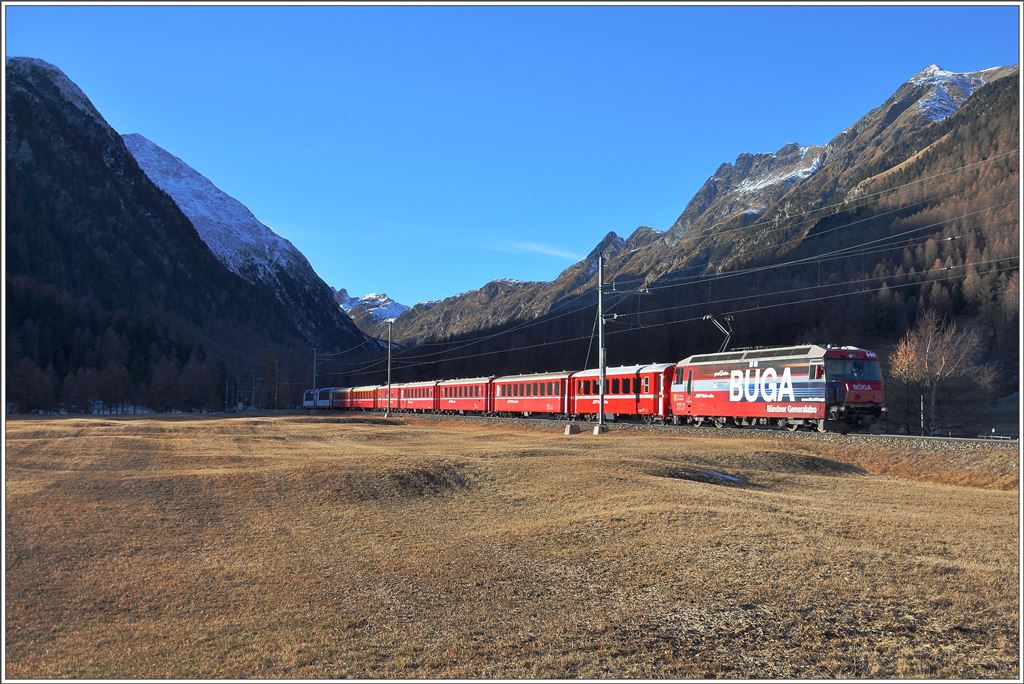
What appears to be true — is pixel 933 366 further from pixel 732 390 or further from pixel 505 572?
pixel 505 572

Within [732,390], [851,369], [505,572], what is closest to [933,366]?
[732,390]

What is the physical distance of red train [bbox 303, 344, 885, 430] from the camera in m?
37.0

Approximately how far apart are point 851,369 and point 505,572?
28.4m

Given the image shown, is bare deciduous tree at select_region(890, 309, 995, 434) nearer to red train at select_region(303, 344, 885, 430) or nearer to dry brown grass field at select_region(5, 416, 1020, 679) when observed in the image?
red train at select_region(303, 344, 885, 430)

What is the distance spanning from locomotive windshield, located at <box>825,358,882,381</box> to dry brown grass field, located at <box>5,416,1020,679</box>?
9.31 metres

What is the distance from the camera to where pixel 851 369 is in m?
37.1

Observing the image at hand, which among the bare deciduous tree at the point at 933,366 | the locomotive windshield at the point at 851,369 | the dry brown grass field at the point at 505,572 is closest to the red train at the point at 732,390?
the locomotive windshield at the point at 851,369

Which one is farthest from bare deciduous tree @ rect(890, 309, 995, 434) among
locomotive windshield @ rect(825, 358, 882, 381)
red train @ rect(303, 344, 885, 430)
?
locomotive windshield @ rect(825, 358, 882, 381)

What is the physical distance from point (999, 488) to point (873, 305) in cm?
13798

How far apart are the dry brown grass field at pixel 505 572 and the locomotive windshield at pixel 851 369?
9.31 m

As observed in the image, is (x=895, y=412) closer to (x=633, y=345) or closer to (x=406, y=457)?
(x=406, y=457)

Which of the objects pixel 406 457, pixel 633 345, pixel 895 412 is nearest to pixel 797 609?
pixel 406 457

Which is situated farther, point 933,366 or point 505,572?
point 933,366

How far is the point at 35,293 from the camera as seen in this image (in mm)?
154500
